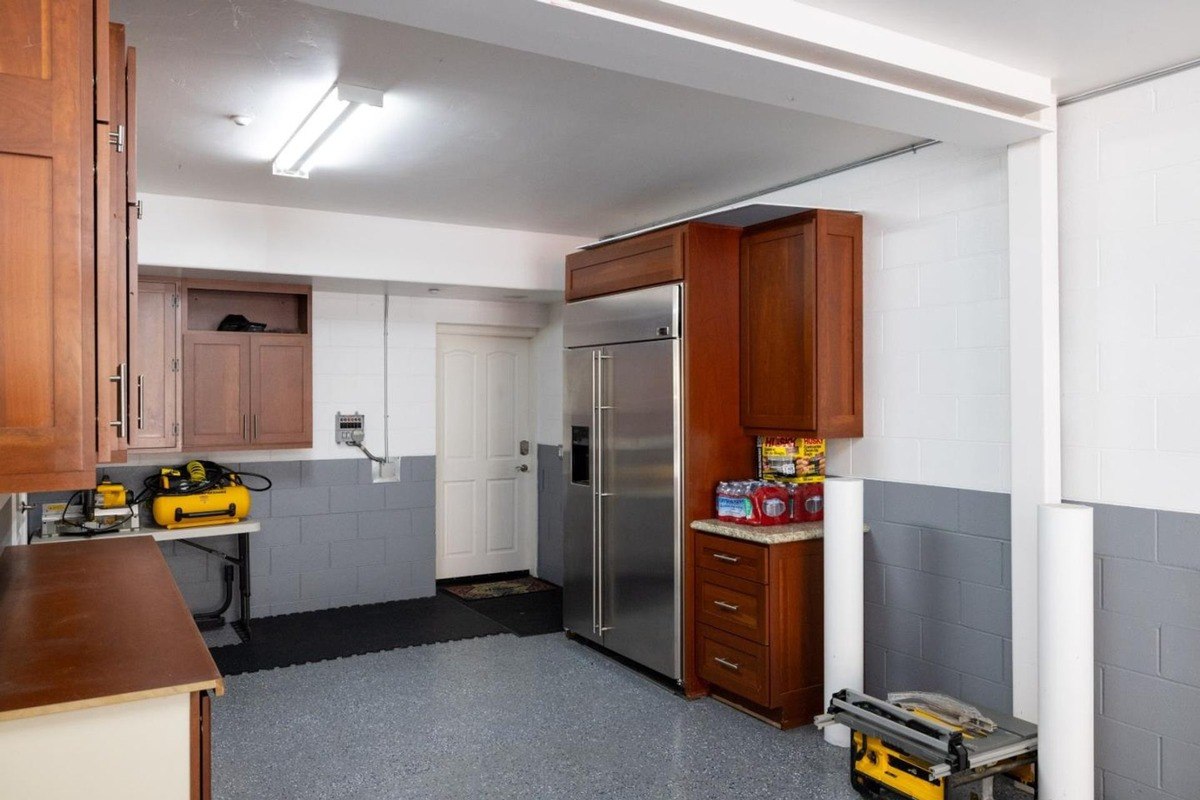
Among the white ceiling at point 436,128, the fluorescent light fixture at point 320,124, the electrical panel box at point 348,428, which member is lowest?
the electrical panel box at point 348,428

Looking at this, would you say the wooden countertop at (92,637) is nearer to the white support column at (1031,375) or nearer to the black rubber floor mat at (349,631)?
the black rubber floor mat at (349,631)

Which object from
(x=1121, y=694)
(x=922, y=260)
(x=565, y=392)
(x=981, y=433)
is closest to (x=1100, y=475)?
(x=981, y=433)

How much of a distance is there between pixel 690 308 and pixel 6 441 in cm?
304

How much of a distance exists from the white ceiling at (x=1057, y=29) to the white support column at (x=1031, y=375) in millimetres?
308

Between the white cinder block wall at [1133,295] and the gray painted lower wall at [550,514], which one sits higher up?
the white cinder block wall at [1133,295]

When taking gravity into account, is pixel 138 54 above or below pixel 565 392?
above

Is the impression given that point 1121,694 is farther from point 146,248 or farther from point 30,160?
point 146,248

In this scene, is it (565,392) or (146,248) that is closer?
(146,248)

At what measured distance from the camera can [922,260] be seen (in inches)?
147

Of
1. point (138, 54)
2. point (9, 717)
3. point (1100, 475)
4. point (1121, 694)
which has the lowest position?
point (1121, 694)

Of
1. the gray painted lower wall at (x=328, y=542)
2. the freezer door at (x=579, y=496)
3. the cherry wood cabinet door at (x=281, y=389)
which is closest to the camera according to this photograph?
the freezer door at (x=579, y=496)

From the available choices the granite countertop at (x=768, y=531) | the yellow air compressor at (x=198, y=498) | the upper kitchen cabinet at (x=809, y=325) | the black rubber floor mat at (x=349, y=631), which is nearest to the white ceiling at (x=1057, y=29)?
the upper kitchen cabinet at (x=809, y=325)

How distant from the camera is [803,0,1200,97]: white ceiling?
94.7 inches

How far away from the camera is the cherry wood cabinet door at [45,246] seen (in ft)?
5.28
